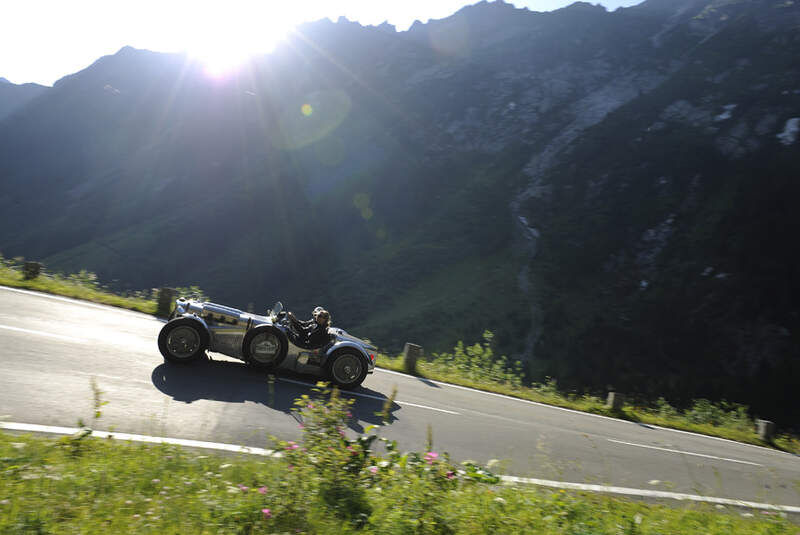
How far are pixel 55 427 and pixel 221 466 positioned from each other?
5.87 ft

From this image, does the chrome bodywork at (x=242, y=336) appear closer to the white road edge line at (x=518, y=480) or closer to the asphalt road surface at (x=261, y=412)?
the asphalt road surface at (x=261, y=412)

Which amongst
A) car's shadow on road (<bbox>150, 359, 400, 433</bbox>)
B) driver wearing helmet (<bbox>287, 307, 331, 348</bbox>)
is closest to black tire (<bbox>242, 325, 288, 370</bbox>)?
car's shadow on road (<bbox>150, 359, 400, 433</bbox>)

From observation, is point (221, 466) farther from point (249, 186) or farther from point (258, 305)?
point (249, 186)

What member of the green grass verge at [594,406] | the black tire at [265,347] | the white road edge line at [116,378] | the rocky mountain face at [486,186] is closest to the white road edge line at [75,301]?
the black tire at [265,347]

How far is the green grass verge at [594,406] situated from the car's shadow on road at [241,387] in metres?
3.97

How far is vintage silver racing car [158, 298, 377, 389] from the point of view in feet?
23.5

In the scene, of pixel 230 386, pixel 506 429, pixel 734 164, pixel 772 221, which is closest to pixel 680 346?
pixel 772 221

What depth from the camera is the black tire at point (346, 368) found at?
309 inches

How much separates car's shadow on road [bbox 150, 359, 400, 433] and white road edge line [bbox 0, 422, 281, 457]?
3.00 ft

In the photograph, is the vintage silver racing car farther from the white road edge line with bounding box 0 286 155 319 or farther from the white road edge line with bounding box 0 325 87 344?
the white road edge line with bounding box 0 286 155 319

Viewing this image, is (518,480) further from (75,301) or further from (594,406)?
(75,301)

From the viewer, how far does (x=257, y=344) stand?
7.53 m

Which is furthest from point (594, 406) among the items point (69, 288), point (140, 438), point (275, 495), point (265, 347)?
point (69, 288)

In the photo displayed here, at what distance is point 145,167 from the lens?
103m
